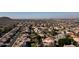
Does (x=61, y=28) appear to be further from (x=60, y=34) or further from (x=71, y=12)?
(x=71, y=12)
